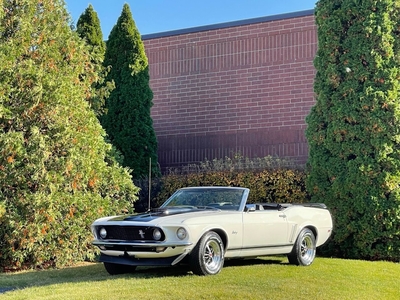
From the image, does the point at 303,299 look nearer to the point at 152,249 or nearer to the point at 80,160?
the point at 152,249

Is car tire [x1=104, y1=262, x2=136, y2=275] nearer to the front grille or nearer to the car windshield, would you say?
the front grille

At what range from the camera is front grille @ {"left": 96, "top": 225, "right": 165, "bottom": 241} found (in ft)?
29.0

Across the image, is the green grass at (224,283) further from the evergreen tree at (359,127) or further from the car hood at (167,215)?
the evergreen tree at (359,127)

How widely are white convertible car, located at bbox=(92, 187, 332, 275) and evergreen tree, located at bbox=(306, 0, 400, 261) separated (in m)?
2.11

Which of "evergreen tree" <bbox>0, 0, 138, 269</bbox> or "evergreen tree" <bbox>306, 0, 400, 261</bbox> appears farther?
"evergreen tree" <bbox>306, 0, 400, 261</bbox>

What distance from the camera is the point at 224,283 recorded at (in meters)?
8.34

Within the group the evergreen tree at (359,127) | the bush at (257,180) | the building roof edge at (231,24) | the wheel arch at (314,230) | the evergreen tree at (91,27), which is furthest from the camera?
the building roof edge at (231,24)

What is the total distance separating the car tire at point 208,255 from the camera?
8758mm

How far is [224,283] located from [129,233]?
A: 1.60m

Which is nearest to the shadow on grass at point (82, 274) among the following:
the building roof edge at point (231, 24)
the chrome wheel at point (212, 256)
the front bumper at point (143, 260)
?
the front bumper at point (143, 260)

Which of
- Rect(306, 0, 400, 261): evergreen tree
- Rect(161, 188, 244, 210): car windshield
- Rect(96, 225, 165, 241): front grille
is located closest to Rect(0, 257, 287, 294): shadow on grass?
Rect(96, 225, 165, 241): front grille

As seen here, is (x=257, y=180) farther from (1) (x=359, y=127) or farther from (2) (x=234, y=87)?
(2) (x=234, y=87)

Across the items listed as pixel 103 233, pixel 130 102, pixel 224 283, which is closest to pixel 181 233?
pixel 224 283

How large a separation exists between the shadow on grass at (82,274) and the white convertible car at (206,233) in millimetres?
310
